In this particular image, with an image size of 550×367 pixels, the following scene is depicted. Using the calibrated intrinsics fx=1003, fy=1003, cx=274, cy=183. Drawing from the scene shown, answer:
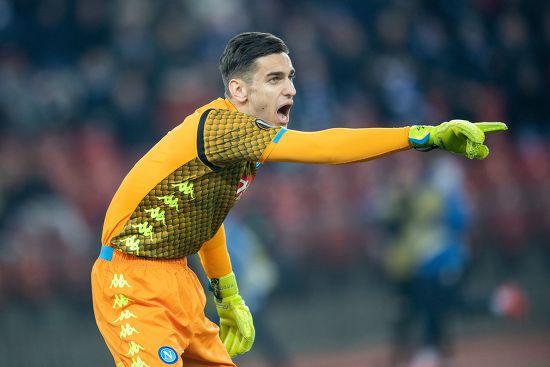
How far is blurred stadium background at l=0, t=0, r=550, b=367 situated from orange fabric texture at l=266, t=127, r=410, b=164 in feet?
15.6

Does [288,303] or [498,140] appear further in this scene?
[498,140]

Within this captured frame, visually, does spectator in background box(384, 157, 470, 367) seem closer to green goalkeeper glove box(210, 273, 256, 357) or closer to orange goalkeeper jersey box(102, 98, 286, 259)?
green goalkeeper glove box(210, 273, 256, 357)

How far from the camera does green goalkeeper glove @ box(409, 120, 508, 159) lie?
10.4 feet

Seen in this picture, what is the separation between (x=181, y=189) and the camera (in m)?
3.63

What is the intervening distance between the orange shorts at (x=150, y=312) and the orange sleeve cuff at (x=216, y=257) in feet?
1.26

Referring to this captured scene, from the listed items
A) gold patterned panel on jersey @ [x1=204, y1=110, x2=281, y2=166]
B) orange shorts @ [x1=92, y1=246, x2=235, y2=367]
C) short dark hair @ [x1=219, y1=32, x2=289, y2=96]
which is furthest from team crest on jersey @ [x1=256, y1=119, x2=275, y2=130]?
orange shorts @ [x1=92, y1=246, x2=235, y2=367]

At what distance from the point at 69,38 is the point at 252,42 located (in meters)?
5.56

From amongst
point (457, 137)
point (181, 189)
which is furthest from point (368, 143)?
point (181, 189)

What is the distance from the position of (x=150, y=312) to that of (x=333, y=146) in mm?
910

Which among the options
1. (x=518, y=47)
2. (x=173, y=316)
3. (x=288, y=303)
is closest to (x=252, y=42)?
(x=173, y=316)

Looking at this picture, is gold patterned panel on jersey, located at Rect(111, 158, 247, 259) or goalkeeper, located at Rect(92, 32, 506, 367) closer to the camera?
goalkeeper, located at Rect(92, 32, 506, 367)

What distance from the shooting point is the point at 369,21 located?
9.95 meters

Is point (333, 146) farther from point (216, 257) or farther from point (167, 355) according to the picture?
point (216, 257)

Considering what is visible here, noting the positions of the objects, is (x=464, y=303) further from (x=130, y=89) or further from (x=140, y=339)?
(x=140, y=339)
